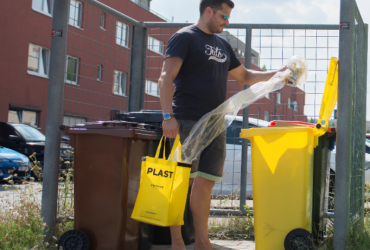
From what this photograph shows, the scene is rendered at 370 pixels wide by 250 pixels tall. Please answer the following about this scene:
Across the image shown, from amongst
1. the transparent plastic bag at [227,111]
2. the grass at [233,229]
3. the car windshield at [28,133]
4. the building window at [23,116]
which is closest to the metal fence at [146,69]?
the grass at [233,229]

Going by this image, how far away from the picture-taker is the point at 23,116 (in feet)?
62.5

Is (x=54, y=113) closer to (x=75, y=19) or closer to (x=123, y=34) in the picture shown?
(x=75, y=19)

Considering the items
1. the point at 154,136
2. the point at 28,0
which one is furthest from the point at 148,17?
the point at 154,136

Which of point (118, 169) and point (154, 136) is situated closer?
point (118, 169)

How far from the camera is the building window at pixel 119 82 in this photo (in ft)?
15.8

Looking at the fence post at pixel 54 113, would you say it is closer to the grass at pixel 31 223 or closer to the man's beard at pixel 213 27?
the grass at pixel 31 223

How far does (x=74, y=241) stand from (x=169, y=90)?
1.38m

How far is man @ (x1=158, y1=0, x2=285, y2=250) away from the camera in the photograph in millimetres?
3283

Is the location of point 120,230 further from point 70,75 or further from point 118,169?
point 70,75

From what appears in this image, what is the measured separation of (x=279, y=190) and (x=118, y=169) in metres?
1.22

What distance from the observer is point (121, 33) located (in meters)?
4.83

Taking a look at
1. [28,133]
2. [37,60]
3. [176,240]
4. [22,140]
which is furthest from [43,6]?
[176,240]

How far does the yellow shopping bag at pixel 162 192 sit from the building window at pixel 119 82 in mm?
1956

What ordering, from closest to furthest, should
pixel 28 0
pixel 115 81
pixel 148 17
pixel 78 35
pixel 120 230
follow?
pixel 120 230, pixel 78 35, pixel 115 81, pixel 28 0, pixel 148 17
